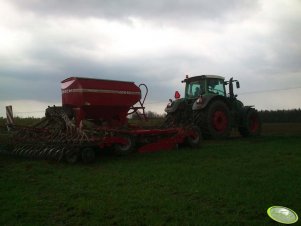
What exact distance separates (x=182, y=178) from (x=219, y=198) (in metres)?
1.34

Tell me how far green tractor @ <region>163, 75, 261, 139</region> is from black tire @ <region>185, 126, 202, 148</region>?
5.35 ft

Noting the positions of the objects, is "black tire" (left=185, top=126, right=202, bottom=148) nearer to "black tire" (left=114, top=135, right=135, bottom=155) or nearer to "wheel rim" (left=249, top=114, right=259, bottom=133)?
"black tire" (left=114, top=135, right=135, bottom=155)

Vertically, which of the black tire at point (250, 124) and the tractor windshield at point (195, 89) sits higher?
the tractor windshield at point (195, 89)

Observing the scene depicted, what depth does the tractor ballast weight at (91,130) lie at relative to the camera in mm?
8398

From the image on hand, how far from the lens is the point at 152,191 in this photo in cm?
518

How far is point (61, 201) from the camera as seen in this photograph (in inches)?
189

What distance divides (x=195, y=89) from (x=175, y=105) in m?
1.06

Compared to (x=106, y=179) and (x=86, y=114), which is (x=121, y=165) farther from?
(x=86, y=114)

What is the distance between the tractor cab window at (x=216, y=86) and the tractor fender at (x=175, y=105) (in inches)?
42.5

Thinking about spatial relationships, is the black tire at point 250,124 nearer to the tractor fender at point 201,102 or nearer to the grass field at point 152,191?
the tractor fender at point 201,102

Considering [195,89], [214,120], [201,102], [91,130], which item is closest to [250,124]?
[214,120]

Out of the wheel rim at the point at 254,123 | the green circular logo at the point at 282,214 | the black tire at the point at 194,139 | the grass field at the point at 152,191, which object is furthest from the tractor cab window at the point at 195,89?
the green circular logo at the point at 282,214

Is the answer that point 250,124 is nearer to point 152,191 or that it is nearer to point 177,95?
point 177,95

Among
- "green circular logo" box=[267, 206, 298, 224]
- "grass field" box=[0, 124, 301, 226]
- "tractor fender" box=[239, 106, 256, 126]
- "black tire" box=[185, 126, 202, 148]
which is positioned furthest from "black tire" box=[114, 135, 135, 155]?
"tractor fender" box=[239, 106, 256, 126]
